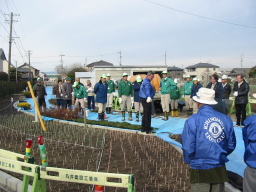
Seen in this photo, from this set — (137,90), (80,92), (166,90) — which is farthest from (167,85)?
(80,92)

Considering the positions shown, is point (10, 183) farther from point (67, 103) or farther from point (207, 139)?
point (67, 103)

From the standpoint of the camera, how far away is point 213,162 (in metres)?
2.47

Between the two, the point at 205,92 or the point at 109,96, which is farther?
the point at 109,96

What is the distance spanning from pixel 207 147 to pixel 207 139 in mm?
77

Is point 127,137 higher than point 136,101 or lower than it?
Answer: lower

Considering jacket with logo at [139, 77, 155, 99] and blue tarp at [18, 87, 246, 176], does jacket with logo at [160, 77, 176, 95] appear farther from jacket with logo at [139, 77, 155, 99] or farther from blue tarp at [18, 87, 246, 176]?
jacket with logo at [139, 77, 155, 99]

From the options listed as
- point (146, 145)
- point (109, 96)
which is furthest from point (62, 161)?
point (109, 96)

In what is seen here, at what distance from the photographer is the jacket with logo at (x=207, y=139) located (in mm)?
2469

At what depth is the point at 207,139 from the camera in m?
2.46

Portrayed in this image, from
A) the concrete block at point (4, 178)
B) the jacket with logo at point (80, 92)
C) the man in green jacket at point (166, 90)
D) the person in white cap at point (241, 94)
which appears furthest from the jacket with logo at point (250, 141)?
the jacket with logo at point (80, 92)

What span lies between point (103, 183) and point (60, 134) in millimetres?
5199

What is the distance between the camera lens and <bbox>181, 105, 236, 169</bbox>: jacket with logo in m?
2.47

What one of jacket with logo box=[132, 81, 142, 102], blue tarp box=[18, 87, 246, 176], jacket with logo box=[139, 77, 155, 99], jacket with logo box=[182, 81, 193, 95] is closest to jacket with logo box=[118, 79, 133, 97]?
jacket with logo box=[132, 81, 142, 102]

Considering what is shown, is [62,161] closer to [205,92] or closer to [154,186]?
[154,186]
